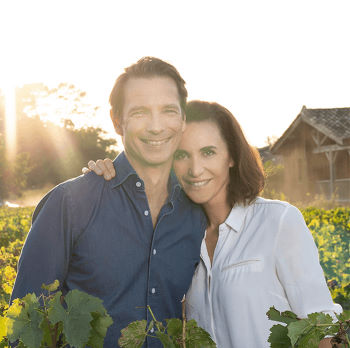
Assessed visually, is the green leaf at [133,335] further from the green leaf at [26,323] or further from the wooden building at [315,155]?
the wooden building at [315,155]

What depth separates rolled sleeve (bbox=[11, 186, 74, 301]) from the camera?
264 cm

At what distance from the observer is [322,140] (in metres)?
25.8

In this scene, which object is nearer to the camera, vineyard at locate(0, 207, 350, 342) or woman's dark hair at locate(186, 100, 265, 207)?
woman's dark hair at locate(186, 100, 265, 207)

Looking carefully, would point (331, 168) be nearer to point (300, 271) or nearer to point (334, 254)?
point (334, 254)

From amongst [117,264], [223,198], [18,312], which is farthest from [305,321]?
[223,198]

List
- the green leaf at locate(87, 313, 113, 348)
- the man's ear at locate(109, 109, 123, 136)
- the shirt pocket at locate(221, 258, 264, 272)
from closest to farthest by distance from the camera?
the green leaf at locate(87, 313, 113, 348) < the shirt pocket at locate(221, 258, 264, 272) < the man's ear at locate(109, 109, 123, 136)

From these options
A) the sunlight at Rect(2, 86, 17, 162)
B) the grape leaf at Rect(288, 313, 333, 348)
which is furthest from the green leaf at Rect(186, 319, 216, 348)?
the sunlight at Rect(2, 86, 17, 162)

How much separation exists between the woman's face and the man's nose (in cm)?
31

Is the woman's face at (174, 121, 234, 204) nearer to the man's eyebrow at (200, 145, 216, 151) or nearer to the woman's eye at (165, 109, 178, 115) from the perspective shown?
the man's eyebrow at (200, 145, 216, 151)

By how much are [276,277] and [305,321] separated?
1.85m

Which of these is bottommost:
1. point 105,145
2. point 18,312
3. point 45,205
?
point 18,312

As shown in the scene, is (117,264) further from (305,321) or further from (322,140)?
(322,140)

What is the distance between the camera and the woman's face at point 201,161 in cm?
330

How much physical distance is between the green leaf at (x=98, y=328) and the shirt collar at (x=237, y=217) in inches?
78.5
